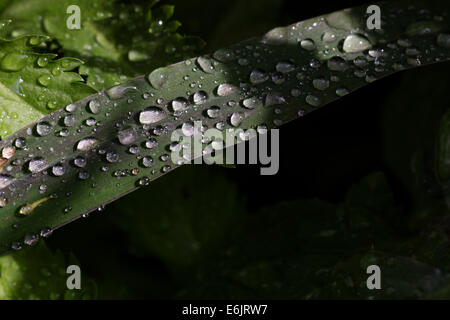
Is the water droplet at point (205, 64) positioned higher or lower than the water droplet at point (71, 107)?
higher

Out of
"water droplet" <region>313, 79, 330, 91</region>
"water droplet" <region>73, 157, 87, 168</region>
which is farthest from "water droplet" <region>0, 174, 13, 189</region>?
"water droplet" <region>313, 79, 330, 91</region>

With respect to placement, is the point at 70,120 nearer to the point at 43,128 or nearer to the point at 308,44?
the point at 43,128

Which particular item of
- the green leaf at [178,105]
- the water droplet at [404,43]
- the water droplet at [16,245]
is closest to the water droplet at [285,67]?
the green leaf at [178,105]

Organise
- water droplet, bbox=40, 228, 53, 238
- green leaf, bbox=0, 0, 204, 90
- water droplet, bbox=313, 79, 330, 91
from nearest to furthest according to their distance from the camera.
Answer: water droplet, bbox=40, 228, 53, 238
water droplet, bbox=313, 79, 330, 91
green leaf, bbox=0, 0, 204, 90

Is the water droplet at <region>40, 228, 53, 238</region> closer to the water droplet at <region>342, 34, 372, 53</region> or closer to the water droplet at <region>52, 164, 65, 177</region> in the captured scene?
the water droplet at <region>52, 164, 65, 177</region>

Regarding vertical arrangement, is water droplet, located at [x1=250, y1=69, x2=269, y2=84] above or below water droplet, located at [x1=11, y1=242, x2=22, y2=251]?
above

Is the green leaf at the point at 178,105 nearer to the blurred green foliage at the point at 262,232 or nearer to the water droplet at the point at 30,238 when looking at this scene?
the water droplet at the point at 30,238
